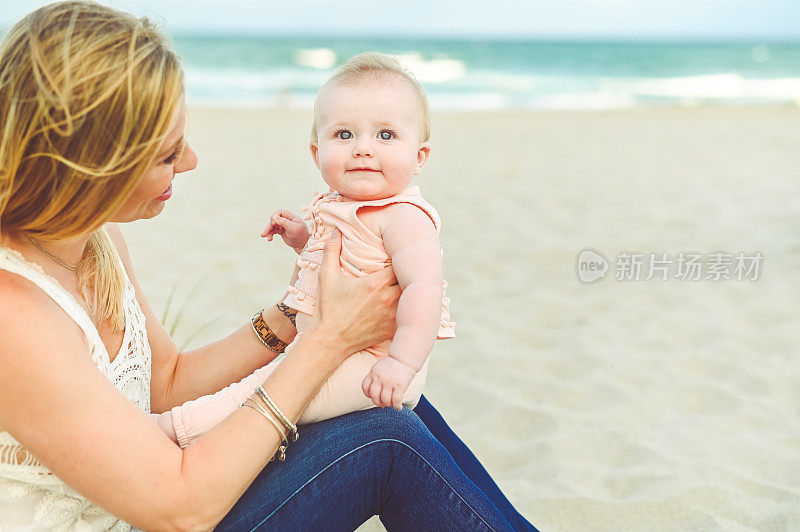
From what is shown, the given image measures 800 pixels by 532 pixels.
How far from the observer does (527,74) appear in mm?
27531

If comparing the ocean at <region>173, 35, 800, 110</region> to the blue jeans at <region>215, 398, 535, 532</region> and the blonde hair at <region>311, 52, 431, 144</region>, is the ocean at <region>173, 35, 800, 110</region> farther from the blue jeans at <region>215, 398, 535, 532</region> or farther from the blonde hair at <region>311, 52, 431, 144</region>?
the blue jeans at <region>215, 398, 535, 532</region>

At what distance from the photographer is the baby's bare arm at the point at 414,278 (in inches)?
68.6

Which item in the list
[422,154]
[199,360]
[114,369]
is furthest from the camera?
[199,360]

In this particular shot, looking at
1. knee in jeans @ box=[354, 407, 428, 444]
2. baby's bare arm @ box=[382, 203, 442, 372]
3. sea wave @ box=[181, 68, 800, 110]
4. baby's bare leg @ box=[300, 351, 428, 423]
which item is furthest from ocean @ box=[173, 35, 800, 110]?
knee in jeans @ box=[354, 407, 428, 444]

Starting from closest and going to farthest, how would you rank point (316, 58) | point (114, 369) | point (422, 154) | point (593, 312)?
1. point (114, 369)
2. point (422, 154)
3. point (593, 312)
4. point (316, 58)

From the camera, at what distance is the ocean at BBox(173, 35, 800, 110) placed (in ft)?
60.8

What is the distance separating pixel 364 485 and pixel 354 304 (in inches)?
15.7

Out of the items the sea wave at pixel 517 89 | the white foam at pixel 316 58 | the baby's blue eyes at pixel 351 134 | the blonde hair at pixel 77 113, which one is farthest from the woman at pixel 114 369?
the white foam at pixel 316 58

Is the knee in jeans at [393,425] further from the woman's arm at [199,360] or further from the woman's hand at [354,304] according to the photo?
the woman's arm at [199,360]

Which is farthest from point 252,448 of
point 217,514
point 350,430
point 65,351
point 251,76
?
point 251,76

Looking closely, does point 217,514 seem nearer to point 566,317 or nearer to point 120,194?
point 120,194

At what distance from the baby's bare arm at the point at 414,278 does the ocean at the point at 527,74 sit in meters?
11.8

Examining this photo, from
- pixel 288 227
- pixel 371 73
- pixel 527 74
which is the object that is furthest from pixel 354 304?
pixel 527 74

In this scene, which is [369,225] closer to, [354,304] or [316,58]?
[354,304]
